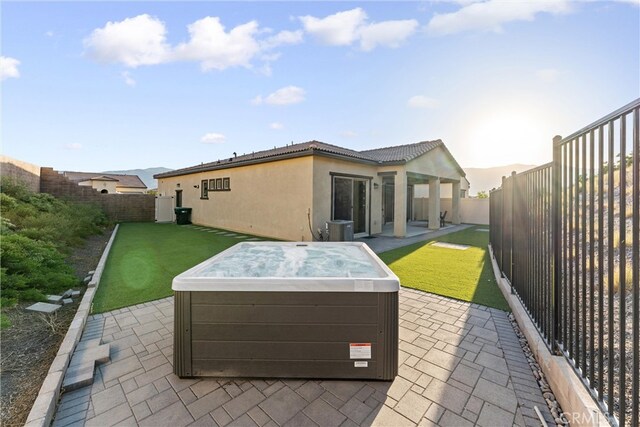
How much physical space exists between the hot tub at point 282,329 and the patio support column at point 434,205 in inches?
475

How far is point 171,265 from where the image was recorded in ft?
20.6

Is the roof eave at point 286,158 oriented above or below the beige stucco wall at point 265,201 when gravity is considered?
above

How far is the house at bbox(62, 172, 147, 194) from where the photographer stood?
33.2 metres

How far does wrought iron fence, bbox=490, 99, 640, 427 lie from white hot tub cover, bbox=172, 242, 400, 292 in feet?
4.27

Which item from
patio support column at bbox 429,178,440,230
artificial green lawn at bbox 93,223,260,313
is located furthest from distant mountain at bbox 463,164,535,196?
artificial green lawn at bbox 93,223,260,313

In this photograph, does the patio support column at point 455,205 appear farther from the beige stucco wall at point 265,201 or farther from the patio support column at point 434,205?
the beige stucco wall at point 265,201

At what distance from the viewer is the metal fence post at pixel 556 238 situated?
7.93ft

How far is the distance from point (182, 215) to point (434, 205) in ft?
44.3

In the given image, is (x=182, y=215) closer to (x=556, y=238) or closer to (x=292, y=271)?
(x=292, y=271)

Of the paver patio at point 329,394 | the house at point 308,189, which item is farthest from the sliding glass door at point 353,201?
the paver patio at point 329,394

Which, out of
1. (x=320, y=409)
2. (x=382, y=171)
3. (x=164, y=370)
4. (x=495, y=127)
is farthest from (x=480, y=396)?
(x=382, y=171)

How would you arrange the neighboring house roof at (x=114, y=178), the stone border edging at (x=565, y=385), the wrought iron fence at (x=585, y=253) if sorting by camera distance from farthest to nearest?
1. the neighboring house roof at (x=114, y=178)
2. the stone border edging at (x=565, y=385)
3. the wrought iron fence at (x=585, y=253)

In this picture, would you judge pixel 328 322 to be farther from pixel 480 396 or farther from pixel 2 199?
pixel 2 199

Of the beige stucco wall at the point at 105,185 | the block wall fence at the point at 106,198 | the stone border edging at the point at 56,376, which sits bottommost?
the stone border edging at the point at 56,376
